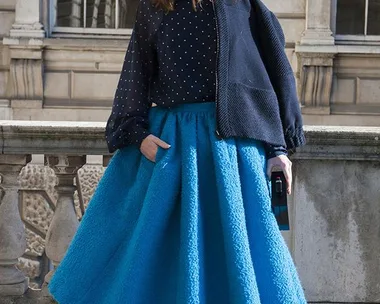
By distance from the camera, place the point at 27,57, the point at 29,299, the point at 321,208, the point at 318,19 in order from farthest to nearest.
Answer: the point at 318,19 < the point at 27,57 < the point at 29,299 < the point at 321,208

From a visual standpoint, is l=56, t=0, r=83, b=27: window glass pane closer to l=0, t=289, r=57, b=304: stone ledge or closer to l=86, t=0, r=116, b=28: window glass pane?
l=86, t=0, r=116, b=28: window glass pane

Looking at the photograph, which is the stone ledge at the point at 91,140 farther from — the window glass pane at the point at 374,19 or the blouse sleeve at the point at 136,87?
the window glass pane at the point at 374,19

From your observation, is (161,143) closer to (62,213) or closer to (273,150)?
(273,150)

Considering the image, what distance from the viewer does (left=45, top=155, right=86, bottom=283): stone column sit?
14.5ft

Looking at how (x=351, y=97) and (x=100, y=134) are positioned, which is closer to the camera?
(x=100, y=134)

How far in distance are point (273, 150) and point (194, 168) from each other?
0.33 m

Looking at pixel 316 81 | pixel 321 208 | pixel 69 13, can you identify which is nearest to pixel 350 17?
pixel 316 81

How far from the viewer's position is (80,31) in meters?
11.0

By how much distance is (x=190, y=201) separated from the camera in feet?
10.3

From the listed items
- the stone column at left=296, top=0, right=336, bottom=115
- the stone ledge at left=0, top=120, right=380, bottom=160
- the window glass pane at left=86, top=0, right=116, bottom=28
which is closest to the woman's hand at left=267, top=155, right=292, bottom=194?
the stone ledge at left=0, top=120, right=380, bottom=160

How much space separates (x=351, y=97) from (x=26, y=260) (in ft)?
16.3

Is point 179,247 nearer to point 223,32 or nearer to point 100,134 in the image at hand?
point 223,32

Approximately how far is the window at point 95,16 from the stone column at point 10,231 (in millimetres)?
6737

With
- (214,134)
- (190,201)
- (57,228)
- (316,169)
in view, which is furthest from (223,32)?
(57,228)
